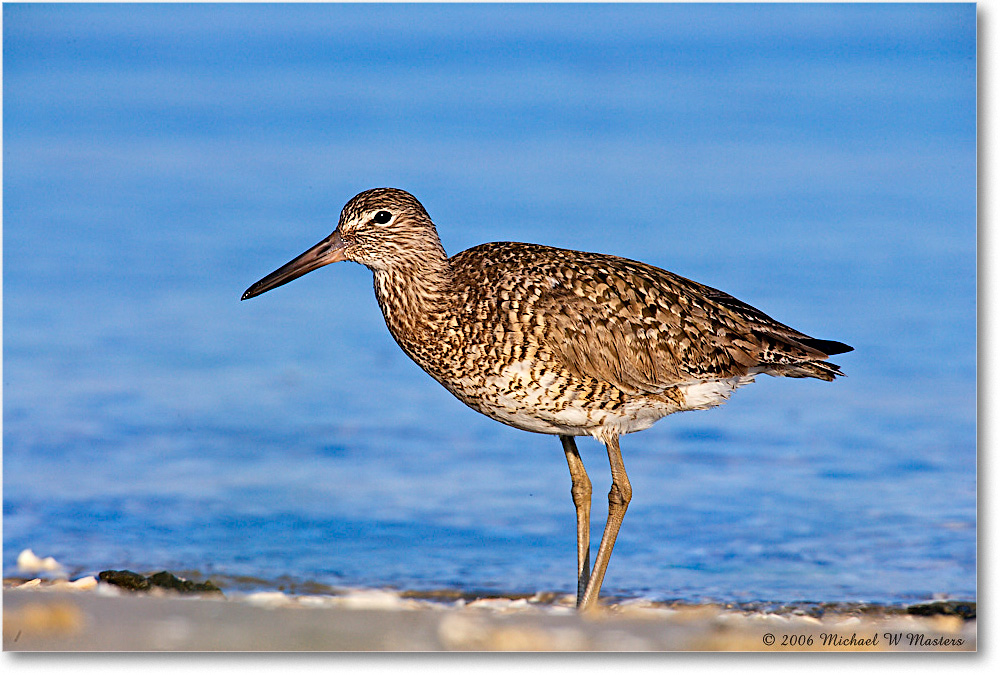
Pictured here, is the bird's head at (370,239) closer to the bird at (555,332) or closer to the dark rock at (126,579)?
the bird at (555,332)

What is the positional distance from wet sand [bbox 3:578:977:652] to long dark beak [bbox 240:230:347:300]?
1.70 meters

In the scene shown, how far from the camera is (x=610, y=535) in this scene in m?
8.02

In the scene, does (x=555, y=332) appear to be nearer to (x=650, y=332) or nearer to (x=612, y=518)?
(x=650, y=332)

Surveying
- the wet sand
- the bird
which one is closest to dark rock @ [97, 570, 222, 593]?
the wet sand

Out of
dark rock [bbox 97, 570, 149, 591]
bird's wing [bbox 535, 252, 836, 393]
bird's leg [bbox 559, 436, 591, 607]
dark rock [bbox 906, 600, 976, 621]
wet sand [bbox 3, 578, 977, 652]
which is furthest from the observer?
bird's leg [bbox 559, 436, 591, 607]

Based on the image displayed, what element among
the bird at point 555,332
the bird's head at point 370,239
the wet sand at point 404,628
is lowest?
the wet sand at point 404,628

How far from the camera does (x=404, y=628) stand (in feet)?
24.0

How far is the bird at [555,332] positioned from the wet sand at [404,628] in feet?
1.91

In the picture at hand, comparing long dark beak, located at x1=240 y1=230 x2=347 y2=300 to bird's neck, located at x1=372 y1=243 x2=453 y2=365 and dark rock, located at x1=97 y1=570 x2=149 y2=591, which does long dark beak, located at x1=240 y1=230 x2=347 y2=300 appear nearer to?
bird's neck, located at x1=372 y1=243 x2=453 y2=365

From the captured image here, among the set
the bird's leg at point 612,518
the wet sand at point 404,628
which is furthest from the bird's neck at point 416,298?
the wet sand at point 404,628

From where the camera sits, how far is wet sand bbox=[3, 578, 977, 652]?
7168 millimetres

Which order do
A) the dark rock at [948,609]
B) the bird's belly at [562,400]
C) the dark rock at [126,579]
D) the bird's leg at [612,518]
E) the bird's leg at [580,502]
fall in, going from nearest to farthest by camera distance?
the bird's belly at [562,400] → the dark rock at [948,609] → the bird's leg at [612,518] → the dark rock at [126,579] → the bird's leg at [580,502]

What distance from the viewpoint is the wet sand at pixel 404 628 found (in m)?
7.17

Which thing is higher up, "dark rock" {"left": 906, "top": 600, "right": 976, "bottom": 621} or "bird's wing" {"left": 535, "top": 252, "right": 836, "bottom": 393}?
"bird's wing" {"left": 535, "top": 252, "right": 836, "bottom": 393}
